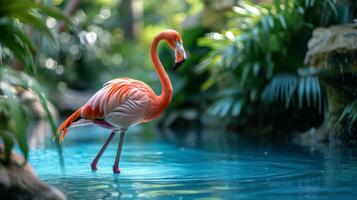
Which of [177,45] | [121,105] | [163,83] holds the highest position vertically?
[177,45]

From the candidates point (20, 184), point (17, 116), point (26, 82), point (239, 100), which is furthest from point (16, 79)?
point (239, 100)

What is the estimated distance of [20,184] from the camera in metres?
3.65

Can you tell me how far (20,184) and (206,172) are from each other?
2418 millimetres

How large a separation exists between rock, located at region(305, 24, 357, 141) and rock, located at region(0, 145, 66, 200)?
15.1 ft

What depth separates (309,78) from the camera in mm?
8797

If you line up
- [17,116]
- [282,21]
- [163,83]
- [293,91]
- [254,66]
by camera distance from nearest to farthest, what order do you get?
[17,116], [163,83], [282,21], [293,91], [254,66]

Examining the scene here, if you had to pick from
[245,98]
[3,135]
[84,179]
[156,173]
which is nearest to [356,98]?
[245,98]

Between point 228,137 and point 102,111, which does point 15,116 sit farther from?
point 228,137

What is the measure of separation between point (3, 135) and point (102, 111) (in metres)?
2.54

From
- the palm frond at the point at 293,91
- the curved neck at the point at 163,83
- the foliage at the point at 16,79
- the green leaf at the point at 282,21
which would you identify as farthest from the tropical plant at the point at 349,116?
Answer: the foliage at the point at 16,79

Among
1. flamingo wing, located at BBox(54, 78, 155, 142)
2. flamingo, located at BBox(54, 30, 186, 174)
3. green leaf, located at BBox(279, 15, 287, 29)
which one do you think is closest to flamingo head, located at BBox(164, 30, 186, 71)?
flamingo, located at BBox(54, 30, 186, 174)

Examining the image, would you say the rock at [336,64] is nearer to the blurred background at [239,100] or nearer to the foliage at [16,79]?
the blurred background at [239,100]

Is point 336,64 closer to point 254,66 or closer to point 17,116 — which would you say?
point 254,66

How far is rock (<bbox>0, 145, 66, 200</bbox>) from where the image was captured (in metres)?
3.58
